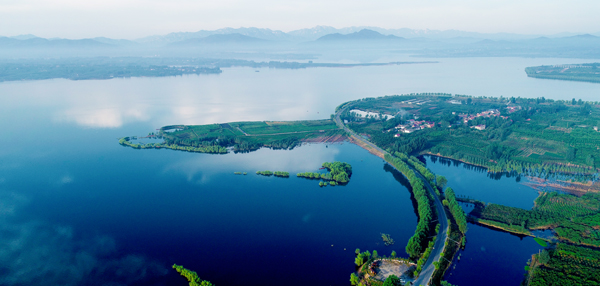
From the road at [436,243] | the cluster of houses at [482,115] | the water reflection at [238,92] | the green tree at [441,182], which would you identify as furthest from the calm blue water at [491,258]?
the water reflection at [238,92]

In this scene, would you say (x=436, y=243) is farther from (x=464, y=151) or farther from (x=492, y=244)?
(x=464, y=151)

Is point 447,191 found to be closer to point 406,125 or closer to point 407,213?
point 407,213

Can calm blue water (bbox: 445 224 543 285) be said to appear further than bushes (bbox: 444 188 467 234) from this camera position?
No

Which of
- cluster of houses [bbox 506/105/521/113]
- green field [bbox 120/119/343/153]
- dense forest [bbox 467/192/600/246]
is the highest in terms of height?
cluster of houses [bbox 506/105/521/113]

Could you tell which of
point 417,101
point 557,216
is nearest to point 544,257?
point 557,216

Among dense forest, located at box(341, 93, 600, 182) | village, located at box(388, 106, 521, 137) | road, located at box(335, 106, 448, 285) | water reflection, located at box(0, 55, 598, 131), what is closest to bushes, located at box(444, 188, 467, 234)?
road, located at box(335, 106, 448, 285)

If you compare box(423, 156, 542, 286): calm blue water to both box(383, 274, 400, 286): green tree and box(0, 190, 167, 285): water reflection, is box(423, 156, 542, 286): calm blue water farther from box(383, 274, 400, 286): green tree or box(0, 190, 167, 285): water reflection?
box(0, 190, 167, 285): water reflection

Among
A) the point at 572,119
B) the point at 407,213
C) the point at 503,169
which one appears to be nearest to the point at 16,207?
the point at 407,213

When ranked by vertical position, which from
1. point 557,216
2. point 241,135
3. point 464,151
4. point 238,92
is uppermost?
point 238,92
